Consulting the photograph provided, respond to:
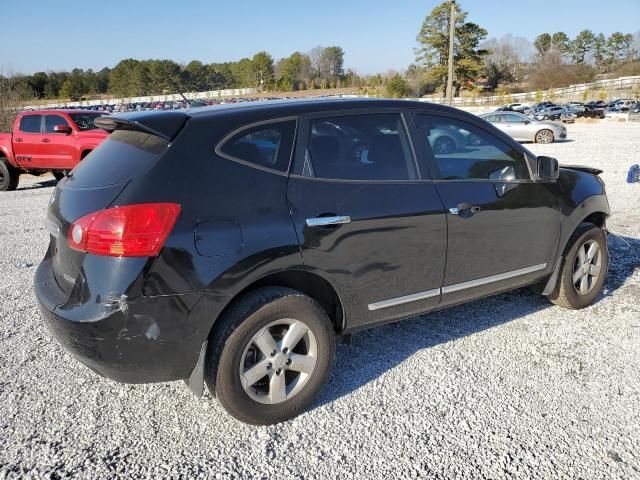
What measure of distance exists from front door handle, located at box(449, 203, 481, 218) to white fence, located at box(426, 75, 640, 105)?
58.3 metres

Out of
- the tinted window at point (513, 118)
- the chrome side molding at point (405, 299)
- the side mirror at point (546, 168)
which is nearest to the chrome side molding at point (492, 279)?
the chrome side molding at point (405, 299)

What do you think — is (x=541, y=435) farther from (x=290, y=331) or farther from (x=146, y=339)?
(x=146, y=339)

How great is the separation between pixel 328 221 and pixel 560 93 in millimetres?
76199

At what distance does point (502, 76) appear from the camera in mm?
87062

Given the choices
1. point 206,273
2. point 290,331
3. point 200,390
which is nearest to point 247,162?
point 206,273

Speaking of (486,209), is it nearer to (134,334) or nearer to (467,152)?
(467,152)

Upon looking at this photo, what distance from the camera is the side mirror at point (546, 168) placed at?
3.89 meters

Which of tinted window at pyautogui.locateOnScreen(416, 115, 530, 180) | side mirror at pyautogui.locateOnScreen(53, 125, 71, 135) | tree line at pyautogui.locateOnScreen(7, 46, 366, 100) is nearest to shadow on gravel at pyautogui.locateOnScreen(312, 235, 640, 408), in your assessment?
tinted window at pyautogui.locateOnScreen(416, 115, 530, 180)

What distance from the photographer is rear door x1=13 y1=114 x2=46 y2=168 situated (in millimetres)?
12422

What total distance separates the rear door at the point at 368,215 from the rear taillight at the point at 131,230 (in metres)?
0.69

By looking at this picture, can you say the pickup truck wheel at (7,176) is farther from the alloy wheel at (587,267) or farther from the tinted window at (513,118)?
the tinted window at (513,118)

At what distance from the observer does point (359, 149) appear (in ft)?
10.5

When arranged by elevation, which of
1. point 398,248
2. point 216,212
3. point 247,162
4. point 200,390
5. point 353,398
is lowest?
point 353,398

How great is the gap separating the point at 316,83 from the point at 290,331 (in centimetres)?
9576
